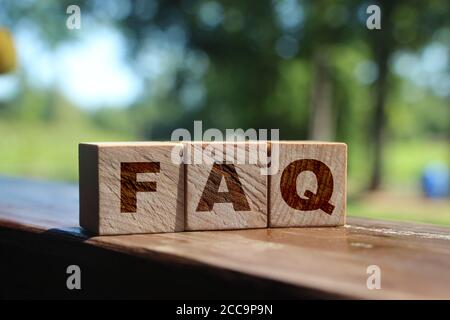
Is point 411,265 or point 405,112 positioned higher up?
point 405,112

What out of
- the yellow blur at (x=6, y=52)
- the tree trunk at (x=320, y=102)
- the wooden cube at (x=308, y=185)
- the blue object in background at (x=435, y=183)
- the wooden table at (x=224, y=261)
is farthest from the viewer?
the blue object in background at (x=435, y=183)

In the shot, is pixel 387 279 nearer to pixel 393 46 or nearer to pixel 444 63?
pixel 393 46

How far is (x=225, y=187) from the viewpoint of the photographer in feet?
4.00

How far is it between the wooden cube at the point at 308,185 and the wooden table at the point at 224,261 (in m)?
0.04

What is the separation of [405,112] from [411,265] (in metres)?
13.5

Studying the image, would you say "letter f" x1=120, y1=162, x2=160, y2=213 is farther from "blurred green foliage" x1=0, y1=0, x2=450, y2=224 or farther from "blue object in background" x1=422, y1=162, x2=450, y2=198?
"blue object in background" x1=422, y1=162, x2=450, y2=198

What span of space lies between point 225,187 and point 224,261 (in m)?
0.33

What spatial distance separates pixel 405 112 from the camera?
1384 centimetres

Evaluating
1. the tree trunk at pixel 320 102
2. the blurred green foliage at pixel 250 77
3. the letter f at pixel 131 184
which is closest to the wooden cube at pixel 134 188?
the letter f at pixel 131 184

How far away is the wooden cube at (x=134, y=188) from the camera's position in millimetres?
1151

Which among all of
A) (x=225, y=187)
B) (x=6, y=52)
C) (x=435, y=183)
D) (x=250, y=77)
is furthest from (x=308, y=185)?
(x=435, y=183)

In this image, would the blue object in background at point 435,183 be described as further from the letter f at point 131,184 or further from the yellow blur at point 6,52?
the letter f at point 131,184

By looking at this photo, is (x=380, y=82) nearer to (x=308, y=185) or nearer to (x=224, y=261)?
(x=308, y=185)
